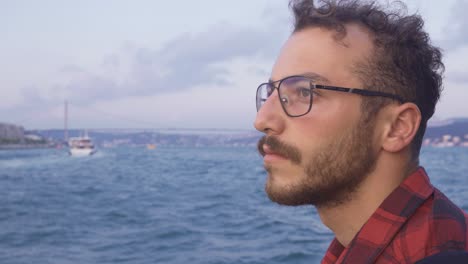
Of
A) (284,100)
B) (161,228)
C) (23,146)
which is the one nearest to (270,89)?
(284,100)

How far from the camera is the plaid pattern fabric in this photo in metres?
0.86

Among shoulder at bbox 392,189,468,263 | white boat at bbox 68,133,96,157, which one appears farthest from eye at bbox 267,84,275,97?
white boat at bbox 68,133,96,157

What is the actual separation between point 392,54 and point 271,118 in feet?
0.90

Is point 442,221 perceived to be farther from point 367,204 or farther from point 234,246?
point 234,246

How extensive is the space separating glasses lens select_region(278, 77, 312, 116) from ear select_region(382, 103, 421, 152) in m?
0.17

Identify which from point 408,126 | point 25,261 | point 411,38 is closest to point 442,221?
point 408,126

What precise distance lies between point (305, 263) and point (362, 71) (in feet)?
13.1

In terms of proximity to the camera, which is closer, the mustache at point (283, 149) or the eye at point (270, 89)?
the mustache at point (283, 149)

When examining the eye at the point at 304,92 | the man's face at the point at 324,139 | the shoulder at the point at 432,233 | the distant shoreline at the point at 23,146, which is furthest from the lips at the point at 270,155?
the distant shoreline at the point at 23,146

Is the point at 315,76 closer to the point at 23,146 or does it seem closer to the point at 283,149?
the point at 283,149

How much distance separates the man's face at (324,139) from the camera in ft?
3.48

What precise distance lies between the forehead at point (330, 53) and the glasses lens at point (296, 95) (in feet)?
0.07

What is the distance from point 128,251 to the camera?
5.34m

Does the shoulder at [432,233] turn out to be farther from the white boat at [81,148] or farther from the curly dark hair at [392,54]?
the white boat at [81,148]
